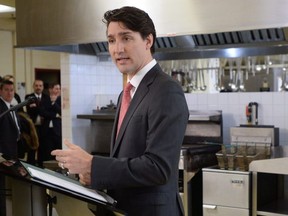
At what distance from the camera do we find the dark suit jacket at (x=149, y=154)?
1.31 m

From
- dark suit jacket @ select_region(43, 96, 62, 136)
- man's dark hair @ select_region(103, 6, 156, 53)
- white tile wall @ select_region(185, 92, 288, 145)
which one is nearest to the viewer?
man's dark hair @ select_region(103, 6, 156, 53)

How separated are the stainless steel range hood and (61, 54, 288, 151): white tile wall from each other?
0.19 m

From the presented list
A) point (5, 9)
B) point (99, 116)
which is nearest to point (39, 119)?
point (5, 9)

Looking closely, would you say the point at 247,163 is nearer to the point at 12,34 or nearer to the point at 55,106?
the point at 55,106

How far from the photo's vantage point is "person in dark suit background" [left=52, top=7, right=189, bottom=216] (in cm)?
131

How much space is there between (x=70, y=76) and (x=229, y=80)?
96.9 inches

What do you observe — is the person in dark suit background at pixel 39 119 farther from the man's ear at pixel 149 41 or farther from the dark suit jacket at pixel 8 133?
the man's ear at pixel 149 41

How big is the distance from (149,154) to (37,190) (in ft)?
1.13

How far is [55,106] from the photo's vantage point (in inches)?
254

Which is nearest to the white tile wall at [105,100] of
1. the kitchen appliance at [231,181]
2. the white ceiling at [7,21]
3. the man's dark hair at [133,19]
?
the kitchen appliance at [231,181]

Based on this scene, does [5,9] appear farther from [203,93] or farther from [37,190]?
[37,190]

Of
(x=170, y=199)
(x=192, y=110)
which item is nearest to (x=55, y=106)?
(x=192, y=110)

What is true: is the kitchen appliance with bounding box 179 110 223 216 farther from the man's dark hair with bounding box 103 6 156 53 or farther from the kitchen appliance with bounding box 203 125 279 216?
the man's dark hair with bounding box 103 6 156 53

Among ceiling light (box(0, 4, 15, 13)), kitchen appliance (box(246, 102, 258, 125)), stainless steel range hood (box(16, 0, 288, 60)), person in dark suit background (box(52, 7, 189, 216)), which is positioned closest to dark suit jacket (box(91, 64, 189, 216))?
person in dark suit background (box(52, 7, 189, 216))
